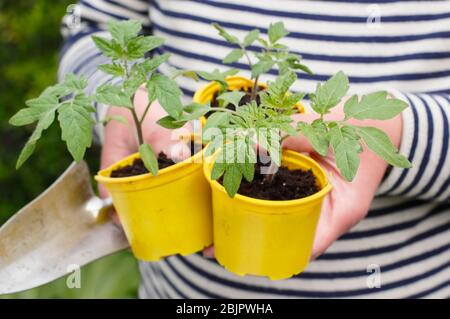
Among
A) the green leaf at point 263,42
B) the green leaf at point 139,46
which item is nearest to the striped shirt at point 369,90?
the green leaf at point 263,42

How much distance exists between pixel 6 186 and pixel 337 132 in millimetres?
1503

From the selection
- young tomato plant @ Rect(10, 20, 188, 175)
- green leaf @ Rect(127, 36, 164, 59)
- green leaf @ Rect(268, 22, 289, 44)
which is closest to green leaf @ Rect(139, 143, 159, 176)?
young tomato plant @ Rect(10, 20, 188, 175)

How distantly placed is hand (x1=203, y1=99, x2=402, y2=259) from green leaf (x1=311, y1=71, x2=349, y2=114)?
11cm

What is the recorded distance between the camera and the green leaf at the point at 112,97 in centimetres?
59

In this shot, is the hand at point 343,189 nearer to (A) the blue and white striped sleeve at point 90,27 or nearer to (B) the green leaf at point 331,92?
(B) the green leaf at point 331,92

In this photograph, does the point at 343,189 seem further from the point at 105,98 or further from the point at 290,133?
the point at 105,98

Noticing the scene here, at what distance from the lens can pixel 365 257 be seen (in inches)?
33.4

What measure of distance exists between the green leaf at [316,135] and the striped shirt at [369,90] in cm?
22

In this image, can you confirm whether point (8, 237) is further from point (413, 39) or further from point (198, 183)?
point (413, 39)

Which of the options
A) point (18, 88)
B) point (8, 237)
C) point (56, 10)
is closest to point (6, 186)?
point (18, 88)

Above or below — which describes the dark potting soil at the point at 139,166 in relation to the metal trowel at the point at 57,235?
above

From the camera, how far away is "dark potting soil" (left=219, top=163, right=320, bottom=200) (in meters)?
0.63

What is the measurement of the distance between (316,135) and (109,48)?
0.25 meters

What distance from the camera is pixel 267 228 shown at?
0.63 meters
